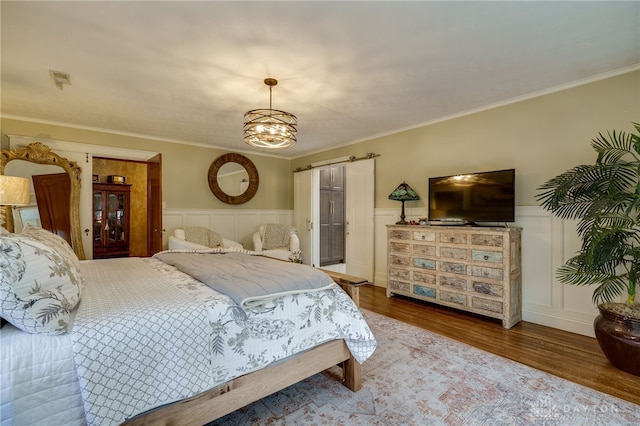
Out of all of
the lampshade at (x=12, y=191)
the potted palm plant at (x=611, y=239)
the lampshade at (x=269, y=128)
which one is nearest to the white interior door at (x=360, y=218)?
the lampshade at (x=269, y=128)

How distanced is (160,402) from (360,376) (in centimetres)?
126

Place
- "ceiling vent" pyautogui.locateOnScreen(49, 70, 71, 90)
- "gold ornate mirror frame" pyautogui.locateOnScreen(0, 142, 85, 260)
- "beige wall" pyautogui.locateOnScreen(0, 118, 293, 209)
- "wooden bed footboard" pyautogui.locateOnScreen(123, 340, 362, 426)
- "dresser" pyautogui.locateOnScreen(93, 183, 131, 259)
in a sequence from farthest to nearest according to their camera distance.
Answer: "dresser" pyautogui.locateOnScreen(93, 183, 131, 259) < "beige wall" pyautogui.locateOnScreen(0, 118, 293, 209) < "gold ornate mirror frame" pyautogui.locateOnScreen(0, 142, 85, 260) < "ceiling vent" pyautogui.locateOnScreen(49, 70, 71, 90) < "wooden bed footboard" pyautogui.locateOnScreen(123, 340, 362, 426)

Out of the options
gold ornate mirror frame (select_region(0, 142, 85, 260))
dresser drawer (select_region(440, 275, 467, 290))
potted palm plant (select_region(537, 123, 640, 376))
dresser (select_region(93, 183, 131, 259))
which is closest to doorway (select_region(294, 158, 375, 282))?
dresser drawer (select_region(440, 275, 467, 290))

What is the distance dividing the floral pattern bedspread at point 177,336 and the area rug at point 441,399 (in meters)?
0.32

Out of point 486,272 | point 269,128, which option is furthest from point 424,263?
point 269,128

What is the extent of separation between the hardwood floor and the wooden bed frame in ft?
4.65

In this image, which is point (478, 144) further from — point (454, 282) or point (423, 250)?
point (454, 282)

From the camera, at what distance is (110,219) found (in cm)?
630

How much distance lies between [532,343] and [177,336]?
2998 mm

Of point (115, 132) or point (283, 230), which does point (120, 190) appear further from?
point (283, 230)

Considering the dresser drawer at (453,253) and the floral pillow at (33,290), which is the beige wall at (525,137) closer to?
the dresser drawer at (453,253)

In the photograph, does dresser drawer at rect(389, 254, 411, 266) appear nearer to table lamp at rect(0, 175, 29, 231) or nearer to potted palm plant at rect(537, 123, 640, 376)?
Answer: potted palm plant at rect(537, 123, 640, 376)

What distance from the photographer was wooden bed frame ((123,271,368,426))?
1350mm

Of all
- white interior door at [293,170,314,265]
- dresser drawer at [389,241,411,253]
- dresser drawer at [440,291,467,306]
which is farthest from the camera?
white interior door at [293,170,314,265]
